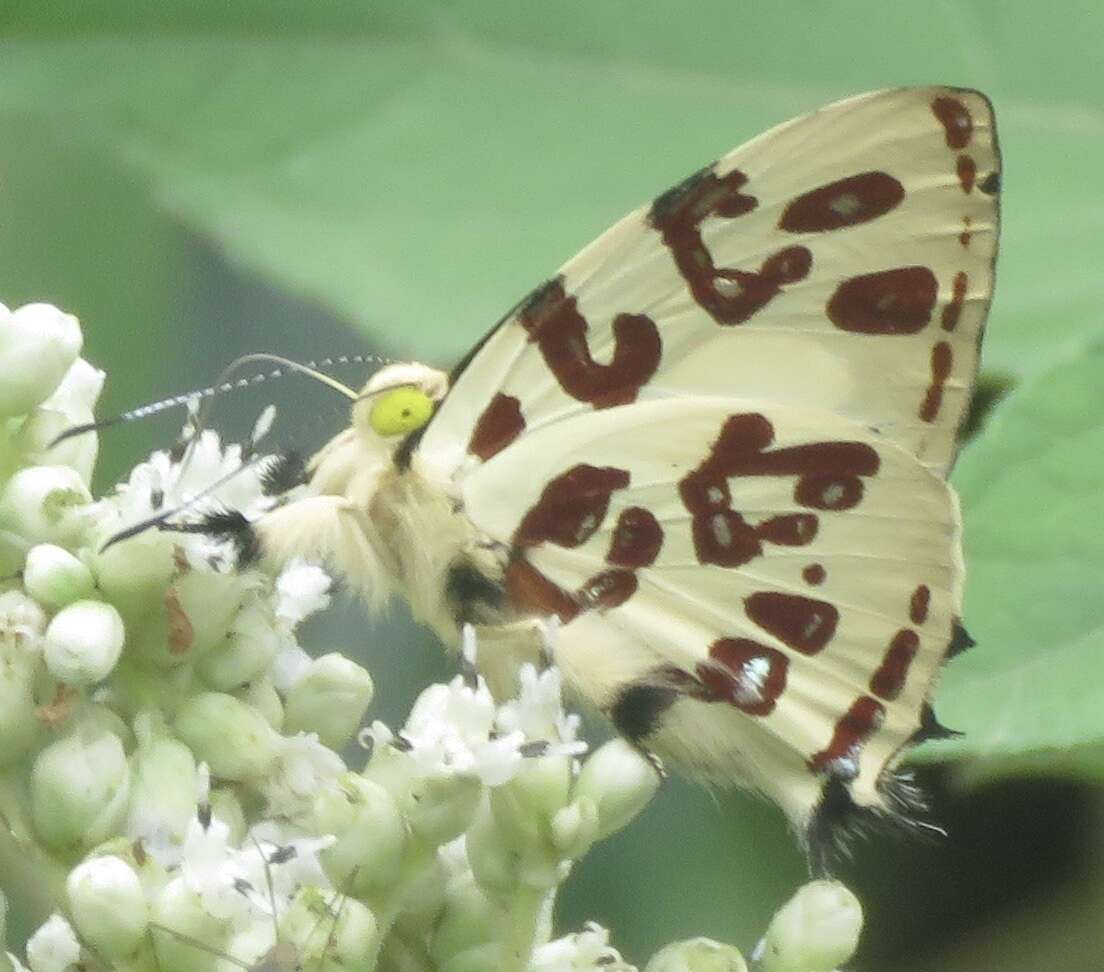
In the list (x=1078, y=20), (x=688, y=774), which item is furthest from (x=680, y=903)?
(x=1078, y=20)

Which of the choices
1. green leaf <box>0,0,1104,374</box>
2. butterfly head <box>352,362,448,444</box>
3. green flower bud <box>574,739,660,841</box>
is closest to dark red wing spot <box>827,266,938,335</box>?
butterfly head <box>352,362,448,444</box>

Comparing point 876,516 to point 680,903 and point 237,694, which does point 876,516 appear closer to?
point 237,694

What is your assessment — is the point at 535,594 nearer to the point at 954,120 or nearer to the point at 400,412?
the point at 400,412

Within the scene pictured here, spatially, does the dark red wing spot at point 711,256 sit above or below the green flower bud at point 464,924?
above

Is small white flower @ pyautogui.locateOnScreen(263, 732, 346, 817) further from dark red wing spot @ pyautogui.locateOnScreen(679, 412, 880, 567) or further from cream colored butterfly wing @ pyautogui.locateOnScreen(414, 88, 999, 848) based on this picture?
dark red wing spot @ pyautogui.locateOnScreen(679, 412, 880, 567)

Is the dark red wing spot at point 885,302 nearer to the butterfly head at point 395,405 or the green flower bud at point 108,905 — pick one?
the butterfly head at point 395,405

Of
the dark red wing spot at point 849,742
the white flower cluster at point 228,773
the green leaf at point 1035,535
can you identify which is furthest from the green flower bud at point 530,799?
the green leaf at point 1035,535
